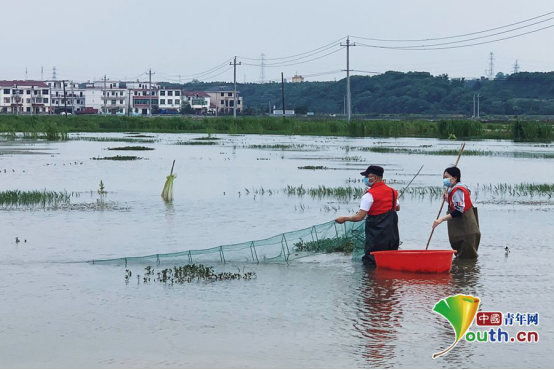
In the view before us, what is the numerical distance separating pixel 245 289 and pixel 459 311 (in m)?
A: 3.04

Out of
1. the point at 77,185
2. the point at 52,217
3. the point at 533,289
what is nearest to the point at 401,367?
the point at 533,289

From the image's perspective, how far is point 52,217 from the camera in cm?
1911

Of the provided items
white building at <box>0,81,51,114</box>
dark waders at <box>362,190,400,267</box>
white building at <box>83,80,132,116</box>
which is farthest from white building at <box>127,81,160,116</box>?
dark waders at <box>362,190,400,267</box>

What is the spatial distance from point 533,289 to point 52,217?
11.0 meters

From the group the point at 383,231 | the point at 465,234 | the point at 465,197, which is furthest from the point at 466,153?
the point at 383,231

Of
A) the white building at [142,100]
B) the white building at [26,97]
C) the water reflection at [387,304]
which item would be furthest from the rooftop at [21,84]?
the water reflection at [387,304]

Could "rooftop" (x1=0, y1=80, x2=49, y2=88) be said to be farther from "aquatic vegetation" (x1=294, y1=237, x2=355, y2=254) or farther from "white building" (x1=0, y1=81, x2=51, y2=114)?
"aquatic vegetation" (x1=294, y1=237, x2=355, y2=254)

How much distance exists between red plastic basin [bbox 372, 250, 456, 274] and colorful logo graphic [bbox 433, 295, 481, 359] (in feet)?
5.59

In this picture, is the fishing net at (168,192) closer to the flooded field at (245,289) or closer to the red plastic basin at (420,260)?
the flooded field at (245,289)

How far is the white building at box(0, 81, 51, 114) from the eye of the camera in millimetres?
179500

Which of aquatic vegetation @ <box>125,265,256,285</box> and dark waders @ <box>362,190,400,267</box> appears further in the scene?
dark waders @ <box>362,190,400,267</box>
